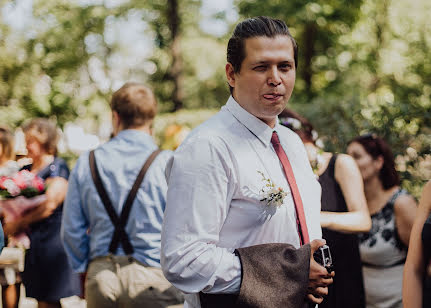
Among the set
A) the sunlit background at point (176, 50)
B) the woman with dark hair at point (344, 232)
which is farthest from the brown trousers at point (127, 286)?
the sunlit background at point (176, 50)

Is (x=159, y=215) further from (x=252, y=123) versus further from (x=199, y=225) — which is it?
(x=199, y=225)

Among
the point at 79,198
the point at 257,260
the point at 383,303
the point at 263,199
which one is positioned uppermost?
the point at 263,199

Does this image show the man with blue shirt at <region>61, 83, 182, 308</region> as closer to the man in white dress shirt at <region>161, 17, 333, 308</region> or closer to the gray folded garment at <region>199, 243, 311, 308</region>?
the man in white dress shirt at <region>161, 17, 333, 308</region>

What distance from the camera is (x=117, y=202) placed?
11.7 feet

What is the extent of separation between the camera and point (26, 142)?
17.6ft

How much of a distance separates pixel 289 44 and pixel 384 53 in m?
16.1

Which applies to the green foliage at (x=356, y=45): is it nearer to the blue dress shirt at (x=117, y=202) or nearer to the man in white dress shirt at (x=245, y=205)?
the blue dress shirt at (x=117, y=202)

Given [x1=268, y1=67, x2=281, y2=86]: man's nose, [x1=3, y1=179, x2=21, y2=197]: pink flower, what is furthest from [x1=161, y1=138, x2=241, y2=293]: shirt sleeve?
[x1=3, y1=179, x2=21, y2=197]: pink flower

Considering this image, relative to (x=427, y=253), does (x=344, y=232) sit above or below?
below

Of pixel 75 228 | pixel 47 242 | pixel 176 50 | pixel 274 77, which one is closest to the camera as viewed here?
pixel 274 77

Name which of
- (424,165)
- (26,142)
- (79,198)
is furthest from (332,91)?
(79,198)

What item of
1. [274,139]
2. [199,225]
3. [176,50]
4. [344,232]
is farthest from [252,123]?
[176,50]

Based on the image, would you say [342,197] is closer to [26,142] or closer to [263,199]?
[263,199]

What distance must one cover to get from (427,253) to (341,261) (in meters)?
1.52
